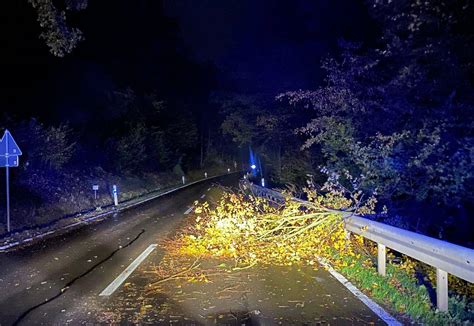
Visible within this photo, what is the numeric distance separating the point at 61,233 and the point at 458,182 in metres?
10.8

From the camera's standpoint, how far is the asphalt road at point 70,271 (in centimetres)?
589

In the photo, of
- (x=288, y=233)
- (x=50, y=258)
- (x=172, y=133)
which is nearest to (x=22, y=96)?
(x=50, y=258)

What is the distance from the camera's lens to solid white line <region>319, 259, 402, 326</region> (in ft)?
17.9

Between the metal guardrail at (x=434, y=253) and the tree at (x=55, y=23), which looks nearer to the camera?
the metal guardrail at (x=434, y=253)

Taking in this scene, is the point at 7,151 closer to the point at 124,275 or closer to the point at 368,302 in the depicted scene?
the point at 124,275

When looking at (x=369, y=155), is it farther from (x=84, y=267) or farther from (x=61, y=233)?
(x=61, y=233)

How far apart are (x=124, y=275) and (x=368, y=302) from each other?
416cm

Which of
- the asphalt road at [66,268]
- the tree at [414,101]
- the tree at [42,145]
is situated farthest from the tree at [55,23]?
the tree at [42,145]

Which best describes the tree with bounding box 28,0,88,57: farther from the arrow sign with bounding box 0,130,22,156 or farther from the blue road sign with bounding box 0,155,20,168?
the blue road sign with bounding box 0,155,20,168

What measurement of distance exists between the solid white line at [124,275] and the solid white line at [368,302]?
11.9 feet

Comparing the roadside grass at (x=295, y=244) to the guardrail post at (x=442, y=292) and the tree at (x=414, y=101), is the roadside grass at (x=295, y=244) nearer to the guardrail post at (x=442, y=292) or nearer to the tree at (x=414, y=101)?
the guardrail post at (x=442, y=292)

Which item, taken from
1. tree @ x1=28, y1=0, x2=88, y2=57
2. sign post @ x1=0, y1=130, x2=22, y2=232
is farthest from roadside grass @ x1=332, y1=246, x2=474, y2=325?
sign post @ x1=0, y1=130, x2=22, y2=232

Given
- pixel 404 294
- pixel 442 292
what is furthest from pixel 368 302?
pixel 442 292

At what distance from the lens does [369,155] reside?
10.8 m
